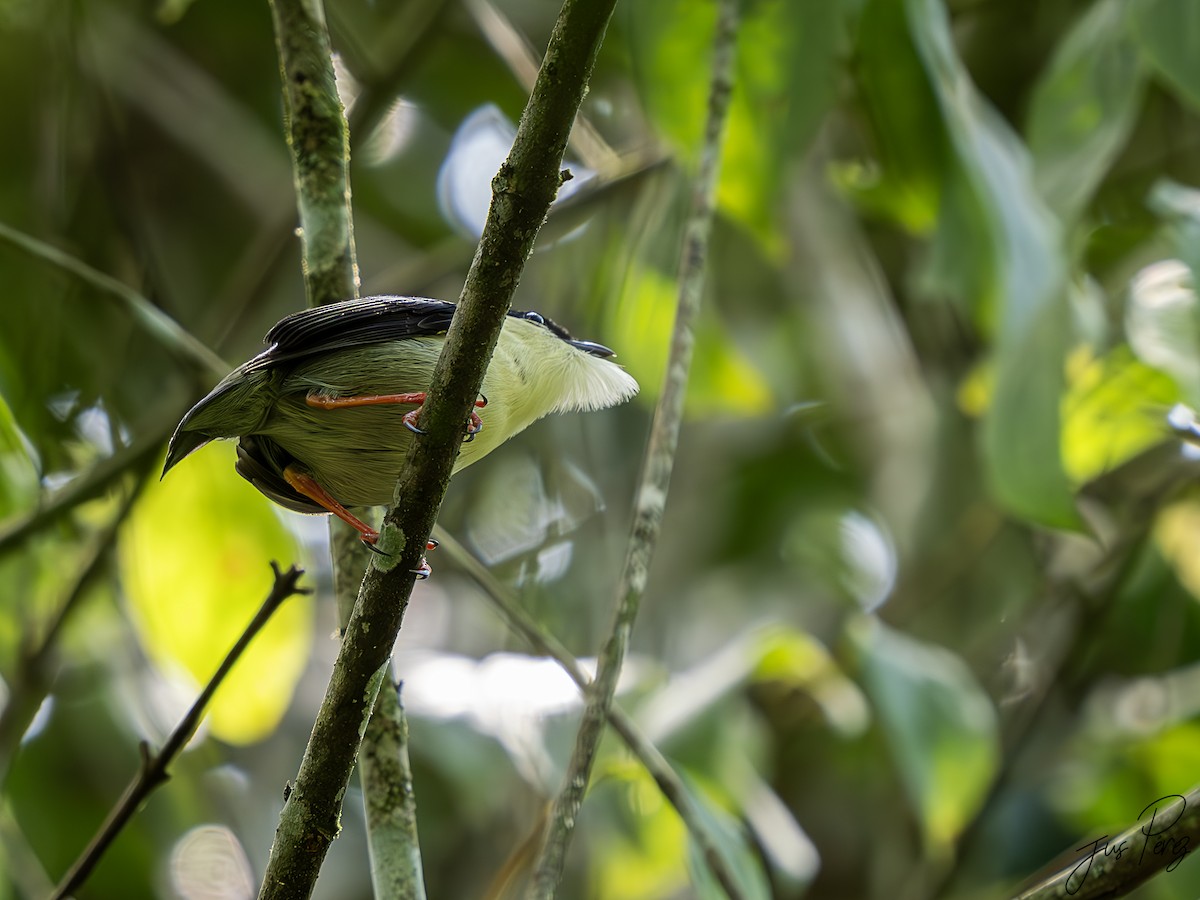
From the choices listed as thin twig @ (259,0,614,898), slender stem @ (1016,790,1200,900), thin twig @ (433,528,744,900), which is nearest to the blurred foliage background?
thin twig @ (433,528,744,900)

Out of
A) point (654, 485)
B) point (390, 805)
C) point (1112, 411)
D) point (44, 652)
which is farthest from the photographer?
point (1112, 411)

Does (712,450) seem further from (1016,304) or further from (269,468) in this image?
(269,468)

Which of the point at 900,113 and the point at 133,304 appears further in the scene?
the point at 900,113

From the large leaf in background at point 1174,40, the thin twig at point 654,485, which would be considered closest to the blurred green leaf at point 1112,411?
the large leaf in background at point 1174,40

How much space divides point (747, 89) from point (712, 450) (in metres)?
A: 2.34

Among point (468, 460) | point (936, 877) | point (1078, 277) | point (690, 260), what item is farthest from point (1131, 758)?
point (468, 460)

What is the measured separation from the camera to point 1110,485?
4.86m

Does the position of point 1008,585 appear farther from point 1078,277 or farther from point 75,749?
point 75,749

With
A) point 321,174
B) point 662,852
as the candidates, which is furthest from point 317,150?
point 662,852

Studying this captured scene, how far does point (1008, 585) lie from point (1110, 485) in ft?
1.99

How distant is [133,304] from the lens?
265cm

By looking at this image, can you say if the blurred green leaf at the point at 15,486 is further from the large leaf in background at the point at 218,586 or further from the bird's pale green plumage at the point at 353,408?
the large leaf in background at the point at 218,586

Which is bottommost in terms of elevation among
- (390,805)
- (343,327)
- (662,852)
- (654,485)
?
(662,852)

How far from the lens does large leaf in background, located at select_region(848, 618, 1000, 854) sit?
2.98 metres
